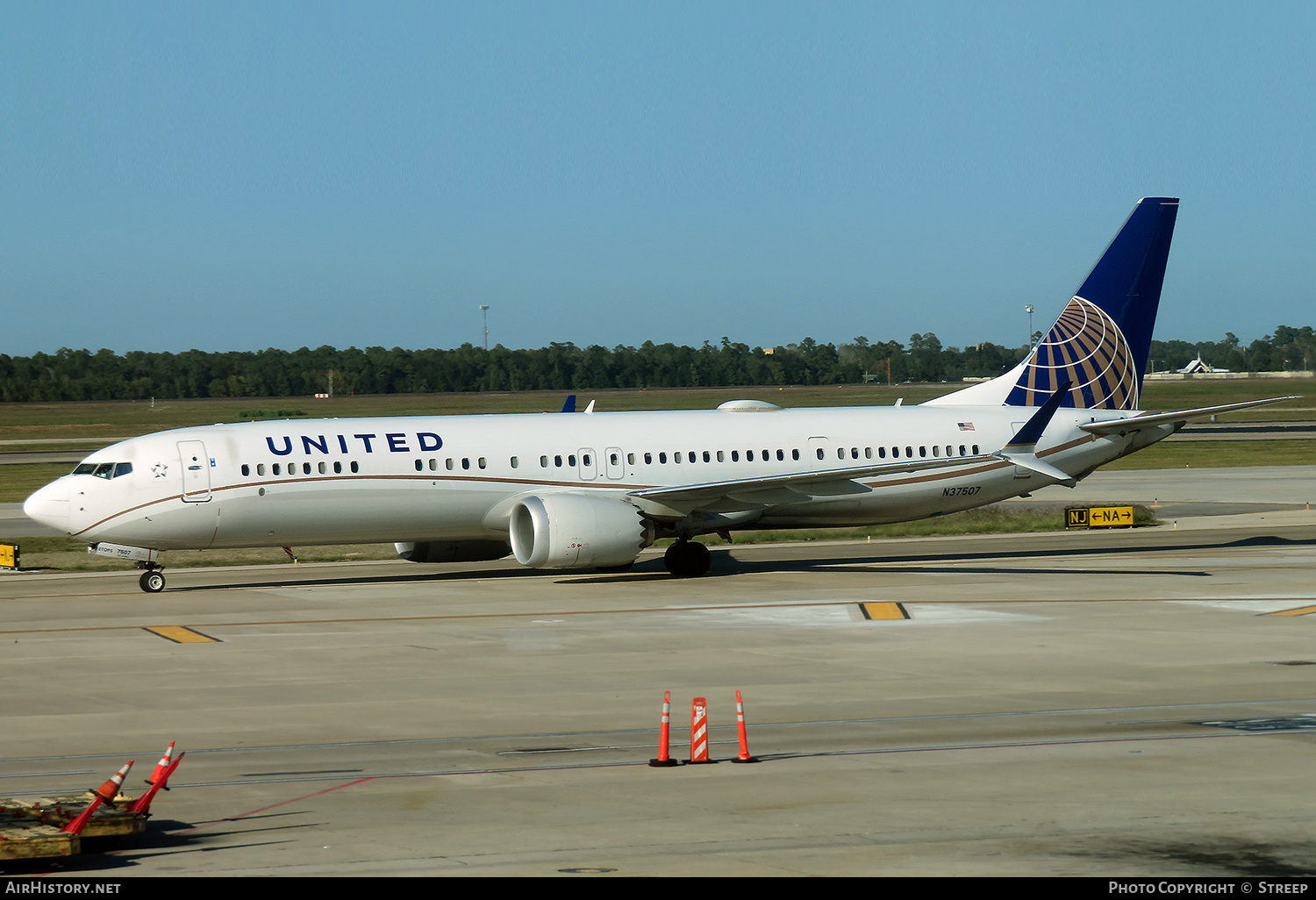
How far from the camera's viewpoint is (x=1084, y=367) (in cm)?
4222

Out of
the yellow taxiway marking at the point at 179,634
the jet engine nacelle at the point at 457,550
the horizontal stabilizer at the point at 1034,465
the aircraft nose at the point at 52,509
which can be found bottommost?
the yellow taxiway marking at the point at 179,634

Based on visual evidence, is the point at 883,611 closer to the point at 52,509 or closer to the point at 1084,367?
the point at 1084,367

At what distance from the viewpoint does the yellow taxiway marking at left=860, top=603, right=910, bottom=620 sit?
1139 inches

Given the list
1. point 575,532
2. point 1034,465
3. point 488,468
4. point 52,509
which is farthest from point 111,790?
point 1034,465

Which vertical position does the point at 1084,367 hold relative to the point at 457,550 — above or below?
above

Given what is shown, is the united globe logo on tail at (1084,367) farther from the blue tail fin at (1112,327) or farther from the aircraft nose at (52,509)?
the aircraft nose at (52,509)

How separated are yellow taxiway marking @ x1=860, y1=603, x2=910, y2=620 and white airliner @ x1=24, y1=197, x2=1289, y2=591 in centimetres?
615

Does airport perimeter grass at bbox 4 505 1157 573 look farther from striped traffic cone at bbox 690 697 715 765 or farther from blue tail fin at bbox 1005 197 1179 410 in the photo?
striped traffic cone at bbox 690 697 715 765

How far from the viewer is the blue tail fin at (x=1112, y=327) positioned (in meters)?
42.3

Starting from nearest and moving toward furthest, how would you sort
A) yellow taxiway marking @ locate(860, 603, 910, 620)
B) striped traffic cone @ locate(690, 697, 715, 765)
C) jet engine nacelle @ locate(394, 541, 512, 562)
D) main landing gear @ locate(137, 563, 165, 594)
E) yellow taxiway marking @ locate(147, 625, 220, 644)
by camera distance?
striped traffic cone @ locate(690, 697, 715, 765), yellow taxiway marking @ locate(147, 625, 220, 644), yellow taxiway marking @ locate(860, 603, 910, 620), main landing gear @ locate(137, 563, 165, 594), jet engine nacelle @ locate(394, 541, 512, 562)

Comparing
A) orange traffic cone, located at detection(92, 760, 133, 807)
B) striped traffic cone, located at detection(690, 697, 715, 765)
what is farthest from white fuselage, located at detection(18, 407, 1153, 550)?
orange traffic cone, located at detection(92, 760, 133, 807)

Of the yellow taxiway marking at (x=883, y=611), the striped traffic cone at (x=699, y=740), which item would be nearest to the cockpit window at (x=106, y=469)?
the yellow taxiway marking at (x=883, y=611)

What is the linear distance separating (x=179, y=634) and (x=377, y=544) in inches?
490

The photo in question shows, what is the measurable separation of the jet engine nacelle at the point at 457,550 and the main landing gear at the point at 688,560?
4424 mm
